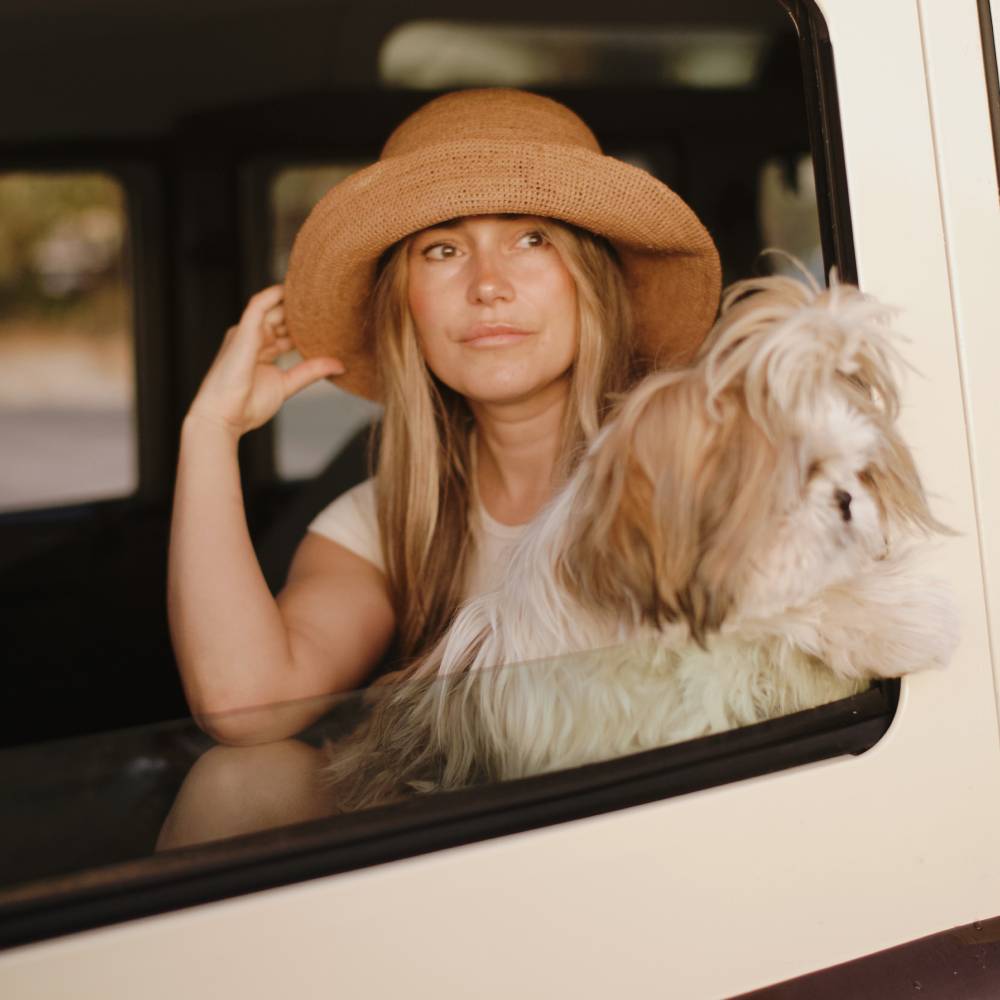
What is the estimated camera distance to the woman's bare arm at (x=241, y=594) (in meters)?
1.27

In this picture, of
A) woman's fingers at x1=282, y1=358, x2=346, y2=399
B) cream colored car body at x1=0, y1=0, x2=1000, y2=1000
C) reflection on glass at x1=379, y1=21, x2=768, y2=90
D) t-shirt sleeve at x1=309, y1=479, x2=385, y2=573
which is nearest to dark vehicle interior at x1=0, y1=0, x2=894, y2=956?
reflection on glass at x1=379, y1=21, x2=768, y2=90

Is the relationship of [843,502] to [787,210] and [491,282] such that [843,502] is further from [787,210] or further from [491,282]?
[787,210]

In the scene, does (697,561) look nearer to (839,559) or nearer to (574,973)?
(839,559)

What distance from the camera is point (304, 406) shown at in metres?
2.94

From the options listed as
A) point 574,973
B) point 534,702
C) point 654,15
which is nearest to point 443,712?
point 534,702

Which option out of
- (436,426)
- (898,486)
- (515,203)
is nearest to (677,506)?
(898,486)

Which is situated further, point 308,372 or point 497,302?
point 308,372

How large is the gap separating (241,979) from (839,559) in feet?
2.24

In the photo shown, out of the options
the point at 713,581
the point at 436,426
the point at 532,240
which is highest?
the point at 532,240

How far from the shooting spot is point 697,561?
0.96 metres

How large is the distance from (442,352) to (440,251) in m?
0.14

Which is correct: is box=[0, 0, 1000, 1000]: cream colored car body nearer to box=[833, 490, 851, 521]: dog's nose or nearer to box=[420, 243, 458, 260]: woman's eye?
box=[833, 490, 851, 521]: dog's nose

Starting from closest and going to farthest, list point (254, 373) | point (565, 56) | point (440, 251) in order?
point (440, 251) → point (254, 373) → point (565, 56)

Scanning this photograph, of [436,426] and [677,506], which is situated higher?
[436,426]
